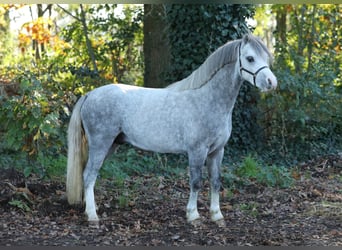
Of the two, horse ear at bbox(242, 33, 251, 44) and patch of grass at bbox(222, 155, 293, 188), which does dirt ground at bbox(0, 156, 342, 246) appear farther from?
horse ear at bbox(242, 33, 251, 44)

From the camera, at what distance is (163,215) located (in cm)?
539

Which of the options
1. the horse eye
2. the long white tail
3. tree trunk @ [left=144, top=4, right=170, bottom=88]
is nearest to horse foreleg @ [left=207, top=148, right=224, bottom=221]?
the horse eye

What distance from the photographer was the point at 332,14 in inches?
403

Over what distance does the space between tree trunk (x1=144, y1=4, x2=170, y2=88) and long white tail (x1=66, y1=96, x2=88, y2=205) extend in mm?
3667

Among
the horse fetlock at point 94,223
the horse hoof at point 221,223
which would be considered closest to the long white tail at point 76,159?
the horse fetlock at point 94,223

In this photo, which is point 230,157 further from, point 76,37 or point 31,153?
point 76,37

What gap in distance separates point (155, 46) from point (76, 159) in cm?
421

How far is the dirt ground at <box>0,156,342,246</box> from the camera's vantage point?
15.3ft

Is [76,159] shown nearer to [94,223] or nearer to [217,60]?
[94,223]

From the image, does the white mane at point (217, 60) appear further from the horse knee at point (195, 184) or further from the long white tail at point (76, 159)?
the long white tail at point (76, 159)

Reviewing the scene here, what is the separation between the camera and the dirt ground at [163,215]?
468cm

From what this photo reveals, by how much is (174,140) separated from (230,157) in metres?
2.97

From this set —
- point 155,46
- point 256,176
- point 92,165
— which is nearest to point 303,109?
point 256,176

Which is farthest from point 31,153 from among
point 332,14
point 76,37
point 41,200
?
point 332,14
